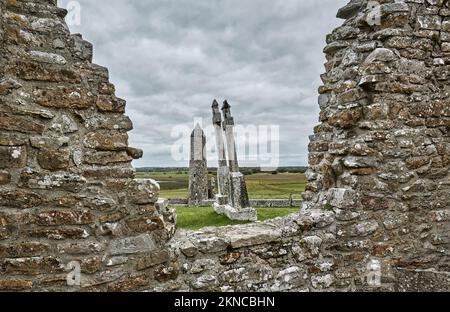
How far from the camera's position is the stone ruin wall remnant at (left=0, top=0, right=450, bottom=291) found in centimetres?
299

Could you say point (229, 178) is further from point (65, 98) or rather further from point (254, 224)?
point (65, 98)

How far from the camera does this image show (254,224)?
404cm

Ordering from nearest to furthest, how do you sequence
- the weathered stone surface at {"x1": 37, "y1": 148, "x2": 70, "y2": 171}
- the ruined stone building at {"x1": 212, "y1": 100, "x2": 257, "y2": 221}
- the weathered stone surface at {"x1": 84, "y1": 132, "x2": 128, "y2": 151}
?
the weathered stone surface at {"x1": 37, "y1": 148, "x2": 70, "y2": 171}, the weathered stone surface at {"x1": 84, "y1": 132, "x2": 128, "y2": 151}, the ruined stone building at {"x1": 212, "y1": 100, "x2": 257, "y2": 221}

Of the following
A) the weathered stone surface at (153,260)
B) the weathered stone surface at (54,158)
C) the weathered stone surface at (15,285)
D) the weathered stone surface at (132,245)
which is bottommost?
the weathered stone surface at (15,285)

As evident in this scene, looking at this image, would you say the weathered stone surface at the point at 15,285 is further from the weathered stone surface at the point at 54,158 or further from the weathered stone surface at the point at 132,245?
the weathered stone surface at the point at 54,158

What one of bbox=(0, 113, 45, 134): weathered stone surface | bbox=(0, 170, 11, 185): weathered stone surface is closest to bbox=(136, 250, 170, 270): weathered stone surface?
bbox=(0, 170, 11, 185): weathered stone surface

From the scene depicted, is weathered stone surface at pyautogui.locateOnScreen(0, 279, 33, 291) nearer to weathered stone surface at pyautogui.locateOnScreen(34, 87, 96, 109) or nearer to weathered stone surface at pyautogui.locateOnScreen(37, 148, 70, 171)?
weathered stone surface at pyautogui.locateOnScreen(37, 148, 70, 171)

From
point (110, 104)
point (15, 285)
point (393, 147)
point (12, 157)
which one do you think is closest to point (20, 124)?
point (12, 157)

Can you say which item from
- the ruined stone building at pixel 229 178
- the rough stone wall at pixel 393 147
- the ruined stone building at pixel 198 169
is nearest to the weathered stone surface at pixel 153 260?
the rough stone wall at pixel 393 147

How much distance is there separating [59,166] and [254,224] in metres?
2.09

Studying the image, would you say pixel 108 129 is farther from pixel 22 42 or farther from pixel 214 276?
pixel 214 276

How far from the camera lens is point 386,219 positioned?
396 centimetres

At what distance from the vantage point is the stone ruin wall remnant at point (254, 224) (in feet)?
9.80

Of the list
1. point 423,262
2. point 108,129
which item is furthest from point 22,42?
point 423,262
